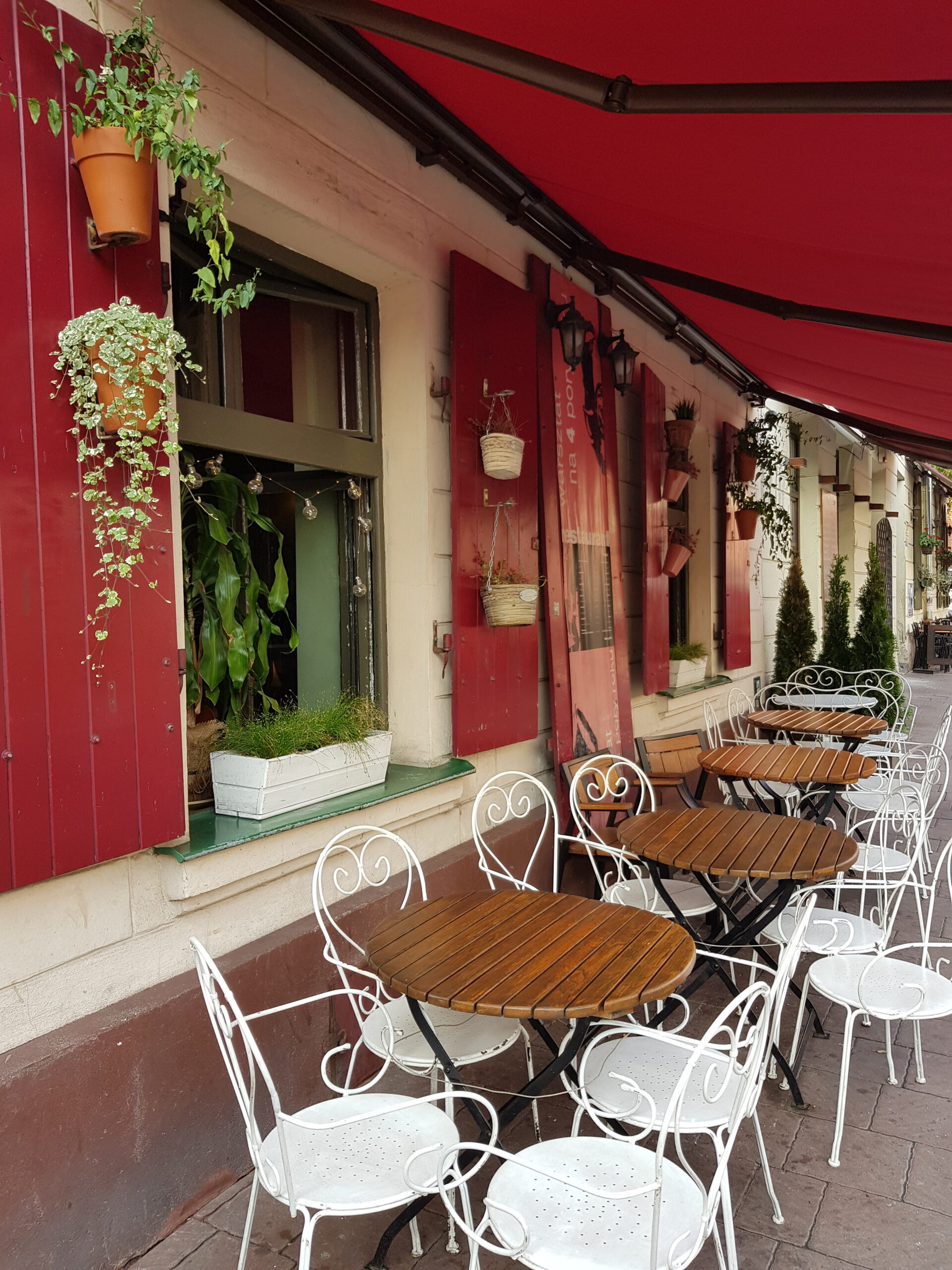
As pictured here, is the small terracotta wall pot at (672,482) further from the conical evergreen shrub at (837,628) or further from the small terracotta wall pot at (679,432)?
the conical evergreen shrub at (837,628)

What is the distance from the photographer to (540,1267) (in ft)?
4.59

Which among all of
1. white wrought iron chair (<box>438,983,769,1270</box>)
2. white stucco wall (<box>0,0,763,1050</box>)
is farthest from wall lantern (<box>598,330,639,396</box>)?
white wrought iron chair (<box>438,983,769,1270</box>)

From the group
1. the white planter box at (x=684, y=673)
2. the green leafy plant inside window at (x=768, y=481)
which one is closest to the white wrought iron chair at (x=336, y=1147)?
the white planter box at (x=684, y=673)

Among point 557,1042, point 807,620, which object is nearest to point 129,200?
point 557,1042

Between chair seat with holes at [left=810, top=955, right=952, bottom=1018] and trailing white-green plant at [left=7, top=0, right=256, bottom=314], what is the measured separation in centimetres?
234

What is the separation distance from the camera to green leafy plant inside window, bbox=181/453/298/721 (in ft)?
8.38

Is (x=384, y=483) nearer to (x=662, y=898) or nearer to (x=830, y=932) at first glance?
(x=662, y=898)

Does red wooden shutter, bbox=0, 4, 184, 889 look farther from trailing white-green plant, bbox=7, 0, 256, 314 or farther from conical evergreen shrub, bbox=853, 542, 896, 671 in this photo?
conical evergreen shrub, bbox=853, 542, 896, 671

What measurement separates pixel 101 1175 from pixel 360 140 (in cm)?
304

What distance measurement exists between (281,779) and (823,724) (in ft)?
12.2

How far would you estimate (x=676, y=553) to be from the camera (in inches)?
215

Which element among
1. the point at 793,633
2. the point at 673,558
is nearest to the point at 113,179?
the point at 673,558

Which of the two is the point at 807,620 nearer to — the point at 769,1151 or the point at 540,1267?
the point at 769,1151

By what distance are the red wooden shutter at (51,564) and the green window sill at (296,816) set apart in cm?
21
